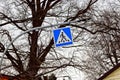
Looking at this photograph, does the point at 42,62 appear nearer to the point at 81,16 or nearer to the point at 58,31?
the point at 81,16

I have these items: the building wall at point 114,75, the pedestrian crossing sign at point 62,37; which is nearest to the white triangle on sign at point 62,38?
the pedestrian crossing sign at point 62,37

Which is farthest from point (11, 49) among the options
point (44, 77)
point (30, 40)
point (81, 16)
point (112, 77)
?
point (112, 77)

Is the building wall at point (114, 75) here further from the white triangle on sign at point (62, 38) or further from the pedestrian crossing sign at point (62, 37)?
the white triangle on sign at point (62, 38)

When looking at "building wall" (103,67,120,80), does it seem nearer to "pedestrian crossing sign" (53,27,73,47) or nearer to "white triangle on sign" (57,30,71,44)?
"pedestrian crossing sign" (53,27,73,47)

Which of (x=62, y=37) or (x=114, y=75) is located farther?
(x=114, y=75)

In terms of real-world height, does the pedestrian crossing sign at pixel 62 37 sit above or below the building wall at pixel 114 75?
above

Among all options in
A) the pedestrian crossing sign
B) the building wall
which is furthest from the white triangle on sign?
the building wall

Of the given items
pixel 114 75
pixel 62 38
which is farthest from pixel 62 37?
pixel 114 75

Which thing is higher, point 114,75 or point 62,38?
point 62,38

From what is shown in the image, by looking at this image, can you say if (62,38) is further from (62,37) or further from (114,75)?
(114,75)

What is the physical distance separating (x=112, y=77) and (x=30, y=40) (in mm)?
10494

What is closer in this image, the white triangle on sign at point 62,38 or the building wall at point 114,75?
the white triangle on sign at point 62,38

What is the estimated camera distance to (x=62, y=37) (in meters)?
14.2

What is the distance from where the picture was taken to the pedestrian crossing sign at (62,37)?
1397cm
